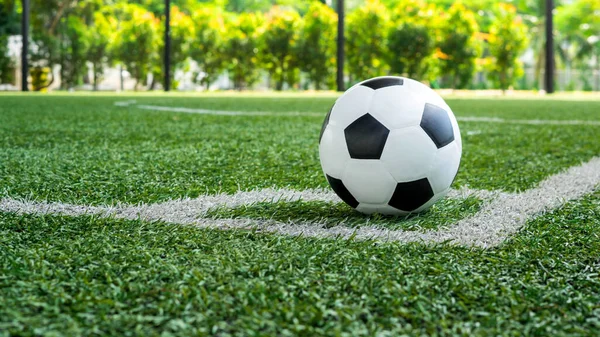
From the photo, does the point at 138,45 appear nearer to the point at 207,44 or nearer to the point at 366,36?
the point at 207,44

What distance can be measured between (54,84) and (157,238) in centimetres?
2317

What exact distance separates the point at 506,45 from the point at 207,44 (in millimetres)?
9628

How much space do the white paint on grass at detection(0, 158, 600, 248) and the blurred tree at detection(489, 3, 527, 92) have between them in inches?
783

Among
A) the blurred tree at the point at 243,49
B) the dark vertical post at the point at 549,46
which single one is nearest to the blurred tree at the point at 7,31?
the blurred tree at the point at 243,49

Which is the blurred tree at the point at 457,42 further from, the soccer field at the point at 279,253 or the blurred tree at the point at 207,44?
the soccer field at the point at 279,253

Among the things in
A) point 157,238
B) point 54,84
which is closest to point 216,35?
point 54,84

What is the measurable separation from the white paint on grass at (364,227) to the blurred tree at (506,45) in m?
19.9

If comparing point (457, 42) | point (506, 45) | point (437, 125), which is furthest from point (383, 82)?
point (506, 45)

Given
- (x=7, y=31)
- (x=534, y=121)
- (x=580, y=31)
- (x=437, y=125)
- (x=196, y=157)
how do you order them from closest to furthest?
(x=437, y=125) < (x=196, y=157) < (x=534, y=121) < (x=7, y=31) < (x=580, y=31)

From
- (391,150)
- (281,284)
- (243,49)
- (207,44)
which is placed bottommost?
(281,284)

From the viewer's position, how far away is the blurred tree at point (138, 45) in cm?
2239

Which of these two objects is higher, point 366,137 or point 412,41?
point 412,41

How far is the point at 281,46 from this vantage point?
73.3 ft

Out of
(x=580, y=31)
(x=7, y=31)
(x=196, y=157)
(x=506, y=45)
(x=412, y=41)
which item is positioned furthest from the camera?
(x=580, y=31)
